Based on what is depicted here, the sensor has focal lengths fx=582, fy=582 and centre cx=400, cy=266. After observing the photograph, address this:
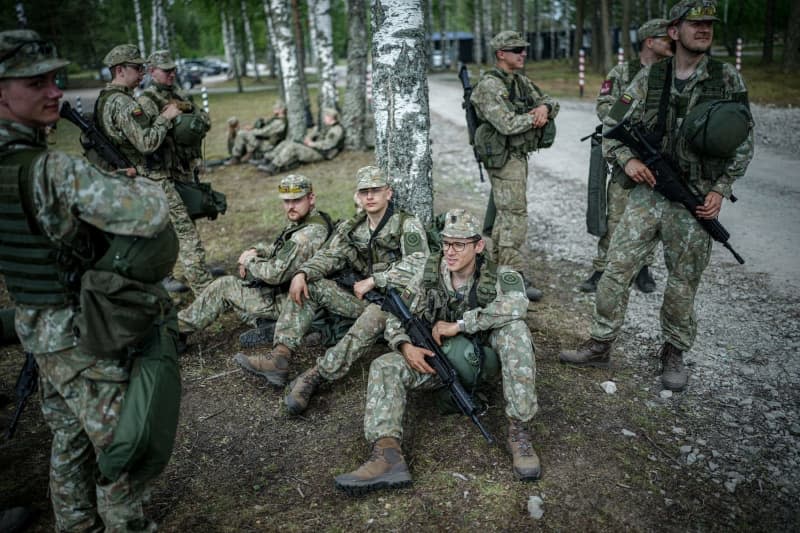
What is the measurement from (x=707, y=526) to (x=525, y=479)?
0.94 meters

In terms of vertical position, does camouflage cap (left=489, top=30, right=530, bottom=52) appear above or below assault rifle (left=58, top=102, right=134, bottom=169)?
above

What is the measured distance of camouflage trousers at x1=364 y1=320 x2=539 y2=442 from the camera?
3.54 meters

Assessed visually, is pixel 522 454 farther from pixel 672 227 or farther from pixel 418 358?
pixel 672 227

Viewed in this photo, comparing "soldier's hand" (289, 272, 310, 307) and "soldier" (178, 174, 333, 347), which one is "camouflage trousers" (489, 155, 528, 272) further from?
"soldier's hand" (289, 272, 310, 307)

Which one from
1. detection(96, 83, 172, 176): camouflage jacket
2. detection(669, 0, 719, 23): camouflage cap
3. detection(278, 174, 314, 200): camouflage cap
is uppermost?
detection(669, 0, 719, 23): camouflage cap

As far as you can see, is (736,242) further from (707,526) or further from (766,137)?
(766,137)

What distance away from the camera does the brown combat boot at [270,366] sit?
4.48m

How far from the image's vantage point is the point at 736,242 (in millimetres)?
6797

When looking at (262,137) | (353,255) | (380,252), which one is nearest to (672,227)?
(380,252)

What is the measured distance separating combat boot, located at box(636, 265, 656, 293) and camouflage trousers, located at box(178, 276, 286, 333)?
3.60 metres

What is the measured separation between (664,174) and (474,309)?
1.69 meters

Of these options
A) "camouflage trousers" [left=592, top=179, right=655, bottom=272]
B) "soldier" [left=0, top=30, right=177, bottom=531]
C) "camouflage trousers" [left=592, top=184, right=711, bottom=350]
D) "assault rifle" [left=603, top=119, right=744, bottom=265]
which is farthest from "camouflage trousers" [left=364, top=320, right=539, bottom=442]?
"camouflage trousers" [left=592, top=179, right=655, bottom=272]

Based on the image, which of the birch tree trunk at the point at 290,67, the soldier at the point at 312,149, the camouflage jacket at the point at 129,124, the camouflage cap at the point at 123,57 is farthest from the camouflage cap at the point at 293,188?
the birch tree trunk at the point at 290,67

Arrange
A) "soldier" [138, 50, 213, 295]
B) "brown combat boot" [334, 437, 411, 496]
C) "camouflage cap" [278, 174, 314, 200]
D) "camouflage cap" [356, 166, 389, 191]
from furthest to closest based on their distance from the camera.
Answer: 1. "soldier" [138, 50, 213, 295]
2. "camouflage cap" [278, 174, 314, 200]
3. "camouflage cap" [356, 166, 389, 191]
4. "brown combat boot" [334, 437, 411, 496]
